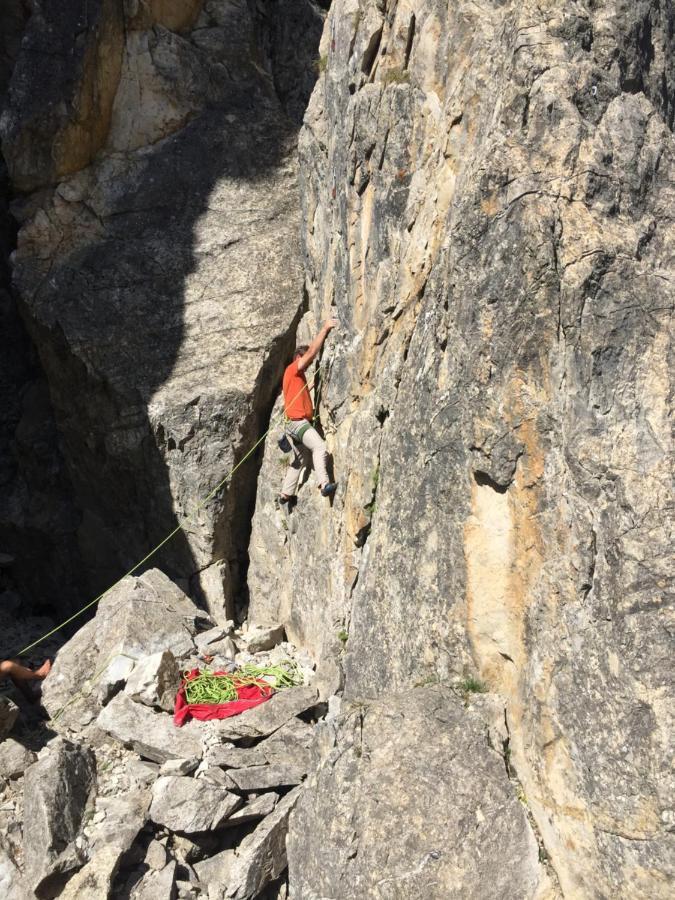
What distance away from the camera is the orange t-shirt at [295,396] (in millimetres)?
8566

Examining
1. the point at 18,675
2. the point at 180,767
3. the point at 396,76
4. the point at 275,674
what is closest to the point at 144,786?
the point at 180,767

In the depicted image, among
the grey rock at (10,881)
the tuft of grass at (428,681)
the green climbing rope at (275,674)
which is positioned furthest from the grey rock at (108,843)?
the tuft of grass at (428,681)

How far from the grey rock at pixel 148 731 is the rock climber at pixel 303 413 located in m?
Result: 2.55

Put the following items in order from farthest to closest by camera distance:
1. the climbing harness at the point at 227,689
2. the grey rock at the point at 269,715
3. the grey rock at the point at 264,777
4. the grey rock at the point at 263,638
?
the grey rock at the point at 263,638 < the climbing harness at the point at 227,689 < the grey rock at the point at 269,715 < the grey rock at the point at 264,777

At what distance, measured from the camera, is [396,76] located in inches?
275

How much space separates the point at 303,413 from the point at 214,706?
300cm

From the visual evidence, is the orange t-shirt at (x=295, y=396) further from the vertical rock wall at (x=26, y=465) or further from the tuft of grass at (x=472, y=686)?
the vertical rock wall at (x=26, y=465)

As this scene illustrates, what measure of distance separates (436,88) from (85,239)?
5.87 m

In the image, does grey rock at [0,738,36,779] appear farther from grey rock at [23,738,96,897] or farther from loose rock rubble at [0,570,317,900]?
grey rock at [23,738,96,897]

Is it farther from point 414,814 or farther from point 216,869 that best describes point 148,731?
point 414,814

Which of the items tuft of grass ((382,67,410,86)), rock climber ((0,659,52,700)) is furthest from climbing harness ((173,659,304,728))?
tuft of grass ((382,67,410,86))

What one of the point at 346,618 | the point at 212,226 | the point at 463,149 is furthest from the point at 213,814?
the point at 212,226

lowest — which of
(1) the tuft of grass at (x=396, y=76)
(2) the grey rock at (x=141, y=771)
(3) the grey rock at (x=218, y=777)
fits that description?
(2) the grey rock at (x=141, y=771)

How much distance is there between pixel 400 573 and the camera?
232 inches
